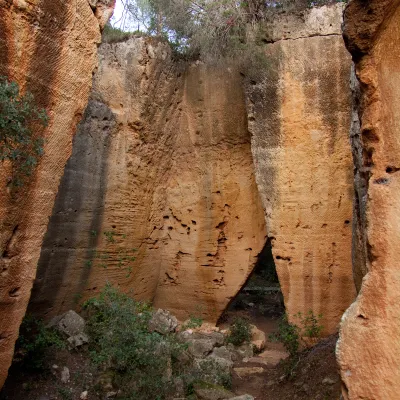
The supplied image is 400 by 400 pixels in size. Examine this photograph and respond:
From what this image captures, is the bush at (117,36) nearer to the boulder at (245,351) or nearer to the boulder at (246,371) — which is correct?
the boulder at (245,351)

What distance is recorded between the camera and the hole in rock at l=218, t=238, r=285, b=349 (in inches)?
400

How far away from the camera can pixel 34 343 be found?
17.9 feet

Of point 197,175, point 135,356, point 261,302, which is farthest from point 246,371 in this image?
point 261,302

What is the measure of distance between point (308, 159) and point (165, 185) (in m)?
2.80

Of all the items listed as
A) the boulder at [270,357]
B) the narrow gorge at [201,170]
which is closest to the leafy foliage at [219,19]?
the narrow gorge at [201,170]

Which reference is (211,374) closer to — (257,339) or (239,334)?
(239,334)

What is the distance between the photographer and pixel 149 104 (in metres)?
8.23

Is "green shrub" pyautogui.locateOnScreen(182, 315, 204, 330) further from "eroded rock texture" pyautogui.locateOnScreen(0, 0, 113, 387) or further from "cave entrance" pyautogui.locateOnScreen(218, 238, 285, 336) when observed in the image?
"eroded rock texture" pyautogui.locateOnScreen(0, 0, 113, 387)

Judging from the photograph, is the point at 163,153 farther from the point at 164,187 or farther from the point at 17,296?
the point at 17,296

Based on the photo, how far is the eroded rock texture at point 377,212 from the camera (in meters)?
2.77

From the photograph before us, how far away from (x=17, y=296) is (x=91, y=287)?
10.6 ft

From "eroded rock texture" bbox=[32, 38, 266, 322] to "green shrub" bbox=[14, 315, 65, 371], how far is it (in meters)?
1.38

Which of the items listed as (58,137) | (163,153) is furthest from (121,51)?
(58,137)

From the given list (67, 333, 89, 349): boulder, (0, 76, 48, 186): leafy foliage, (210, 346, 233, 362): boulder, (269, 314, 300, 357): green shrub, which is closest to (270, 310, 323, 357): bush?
(269, 314, 300, 357): green shrub
